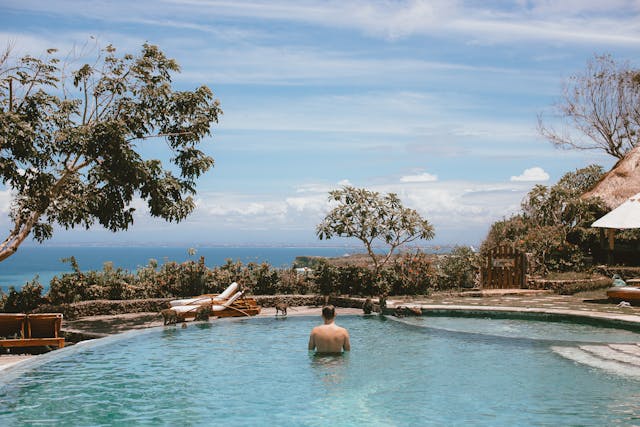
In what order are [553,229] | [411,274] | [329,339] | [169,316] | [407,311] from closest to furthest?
[329,339], [169,316], [407,311], [411,274], [553,229]

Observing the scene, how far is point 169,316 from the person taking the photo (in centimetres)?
1524

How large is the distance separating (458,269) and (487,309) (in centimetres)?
577

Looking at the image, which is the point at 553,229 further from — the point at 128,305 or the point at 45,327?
the point at 45,327

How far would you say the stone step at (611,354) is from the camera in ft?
36.1

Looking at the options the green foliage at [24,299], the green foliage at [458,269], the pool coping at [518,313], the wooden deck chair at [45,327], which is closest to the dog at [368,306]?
the pool coping at [518,313]

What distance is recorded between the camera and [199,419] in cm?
858

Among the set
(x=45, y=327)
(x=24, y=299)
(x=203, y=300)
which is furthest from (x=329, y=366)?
(x=24, y=299)

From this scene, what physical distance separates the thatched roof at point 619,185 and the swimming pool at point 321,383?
1376 centimetres

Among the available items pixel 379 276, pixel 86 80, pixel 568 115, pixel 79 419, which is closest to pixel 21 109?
pixel 86 80

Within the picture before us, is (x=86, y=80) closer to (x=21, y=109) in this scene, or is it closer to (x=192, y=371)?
(x=21, y=109)

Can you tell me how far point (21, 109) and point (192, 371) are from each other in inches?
327

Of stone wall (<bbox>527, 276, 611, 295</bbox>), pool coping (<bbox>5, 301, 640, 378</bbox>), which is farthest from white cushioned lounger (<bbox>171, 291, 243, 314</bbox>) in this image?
stone wall (<bbox>527, 276, 611, 295</bbox>)

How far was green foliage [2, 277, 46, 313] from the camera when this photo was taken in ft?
53.7

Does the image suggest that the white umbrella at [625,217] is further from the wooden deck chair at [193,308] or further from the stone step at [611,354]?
the wooden deck chair at [193,308]
